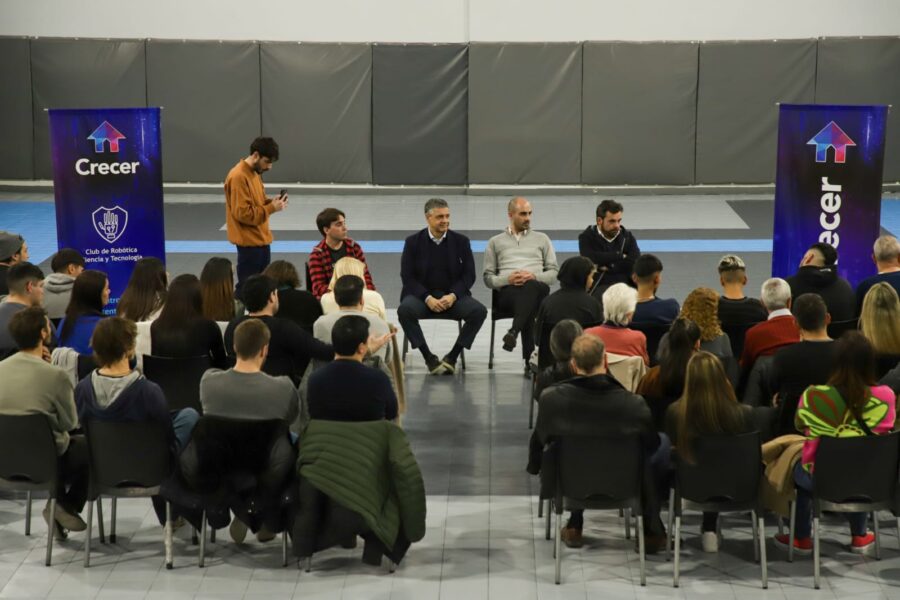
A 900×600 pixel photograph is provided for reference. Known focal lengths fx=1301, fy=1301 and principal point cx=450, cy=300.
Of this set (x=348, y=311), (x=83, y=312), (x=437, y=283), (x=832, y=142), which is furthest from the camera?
(x=437, y=283)

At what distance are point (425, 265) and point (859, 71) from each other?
10585 mm

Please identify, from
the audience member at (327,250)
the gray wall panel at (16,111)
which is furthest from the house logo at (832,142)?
the gray wall panel at (16,111)

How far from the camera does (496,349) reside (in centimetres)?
1010

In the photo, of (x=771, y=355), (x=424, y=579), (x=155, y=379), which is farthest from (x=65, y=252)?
(x=771, y=355)

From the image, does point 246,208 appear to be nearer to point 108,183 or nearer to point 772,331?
point 108,183

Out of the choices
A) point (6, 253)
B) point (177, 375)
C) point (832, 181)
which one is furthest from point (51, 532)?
point (832, 181)

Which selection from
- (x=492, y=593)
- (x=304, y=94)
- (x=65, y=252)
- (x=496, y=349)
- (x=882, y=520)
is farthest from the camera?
(x=304, y=94)

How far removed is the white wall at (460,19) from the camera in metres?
17.8

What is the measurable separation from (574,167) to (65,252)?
1107 centimetres

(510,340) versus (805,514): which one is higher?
(510,340)

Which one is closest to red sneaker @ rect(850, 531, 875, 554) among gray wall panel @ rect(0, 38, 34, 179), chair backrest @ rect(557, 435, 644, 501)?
chair backrest @ rect(557, 435, 644, 501)

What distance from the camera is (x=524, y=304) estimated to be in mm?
9227

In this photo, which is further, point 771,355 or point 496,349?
point 496,349

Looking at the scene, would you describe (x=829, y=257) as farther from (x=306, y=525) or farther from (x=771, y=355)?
(x=306, y=525)
